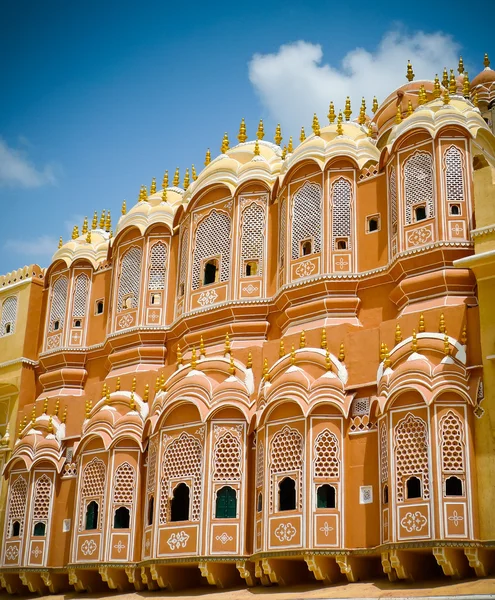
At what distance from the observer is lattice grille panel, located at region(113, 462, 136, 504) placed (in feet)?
60.5

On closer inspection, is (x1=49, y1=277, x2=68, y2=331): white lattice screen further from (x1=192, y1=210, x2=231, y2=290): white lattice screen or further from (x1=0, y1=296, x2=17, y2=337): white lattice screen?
(x1=192, y1=210, x2=231, y2=290): white lattice screen

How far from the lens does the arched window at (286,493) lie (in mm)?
15883

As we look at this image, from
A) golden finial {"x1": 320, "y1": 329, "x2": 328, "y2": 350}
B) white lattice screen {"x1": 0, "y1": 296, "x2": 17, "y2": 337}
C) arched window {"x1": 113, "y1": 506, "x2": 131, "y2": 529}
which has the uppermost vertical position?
white lattice screen {"x1": 0, "y1": 296, "x2": 17, "y2": 337}

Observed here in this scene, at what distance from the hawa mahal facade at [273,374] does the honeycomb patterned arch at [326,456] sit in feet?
0.11

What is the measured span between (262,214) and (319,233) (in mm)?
1870

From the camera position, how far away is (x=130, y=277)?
2214cm

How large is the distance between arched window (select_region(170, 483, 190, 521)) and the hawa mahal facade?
0.12 feet

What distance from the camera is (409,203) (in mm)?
17750

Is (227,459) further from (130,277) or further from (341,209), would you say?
(130,277)

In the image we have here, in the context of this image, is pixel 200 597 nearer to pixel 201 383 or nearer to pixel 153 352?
pixel 201 383

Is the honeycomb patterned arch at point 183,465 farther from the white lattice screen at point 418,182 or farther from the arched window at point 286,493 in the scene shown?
the white lattice screen at point 418,182

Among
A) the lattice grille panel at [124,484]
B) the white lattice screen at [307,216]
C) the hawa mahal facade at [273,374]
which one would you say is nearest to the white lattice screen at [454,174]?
the hawa mahal facade at [273,374]

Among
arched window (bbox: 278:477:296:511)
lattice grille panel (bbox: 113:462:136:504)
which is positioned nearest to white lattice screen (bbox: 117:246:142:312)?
lattice grille panel (bbox: 113:462:136:504)

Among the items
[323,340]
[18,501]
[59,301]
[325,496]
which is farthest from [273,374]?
[59,301]
